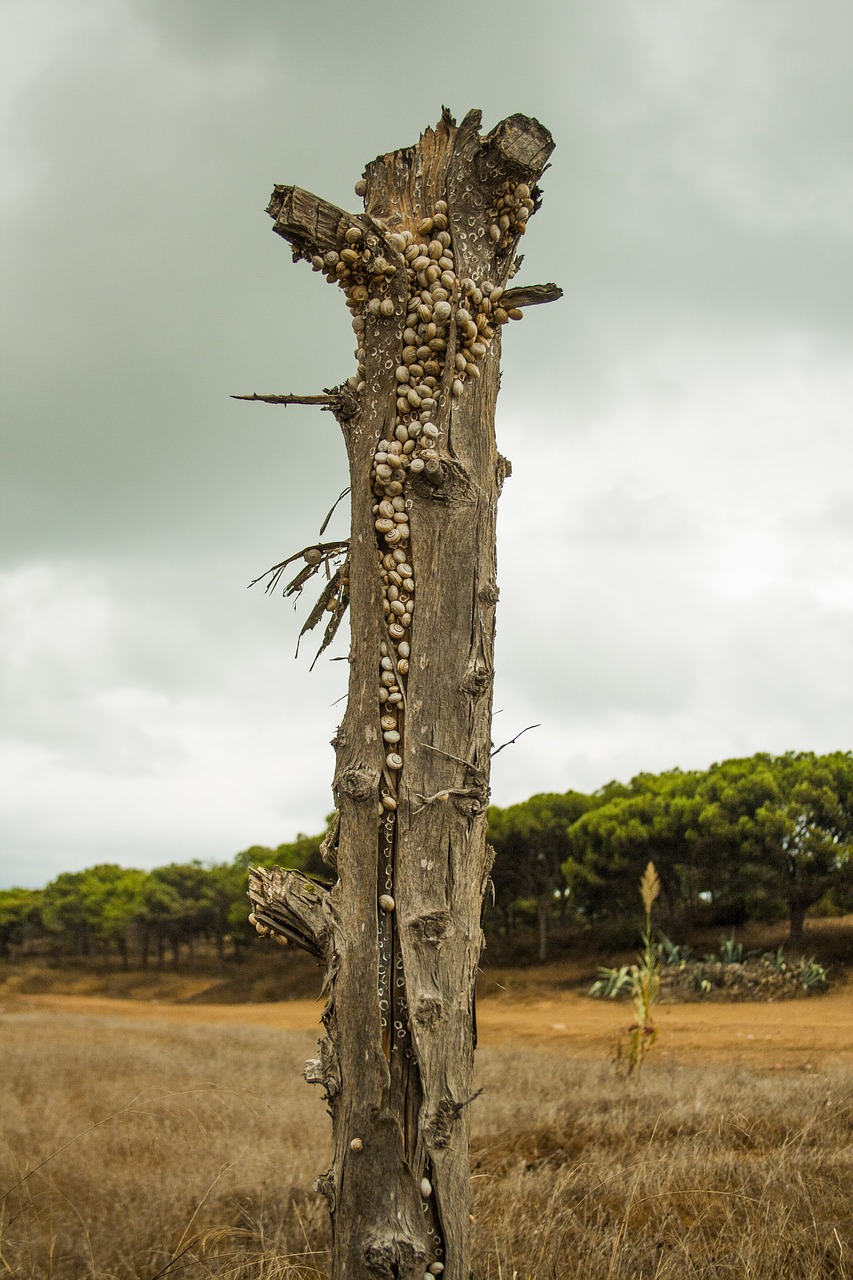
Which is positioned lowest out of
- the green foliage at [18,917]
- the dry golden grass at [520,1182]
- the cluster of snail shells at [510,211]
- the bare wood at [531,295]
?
the green foliage at [18,917]

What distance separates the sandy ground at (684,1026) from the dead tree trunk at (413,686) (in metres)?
8.39

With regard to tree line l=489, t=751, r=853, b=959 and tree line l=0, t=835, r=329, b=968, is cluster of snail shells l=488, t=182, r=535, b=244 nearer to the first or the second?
tree line l=489, t=751, r=853, b=959

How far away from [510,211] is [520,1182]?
4.12 m

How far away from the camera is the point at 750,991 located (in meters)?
17.4

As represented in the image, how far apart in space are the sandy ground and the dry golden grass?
3.49 meters

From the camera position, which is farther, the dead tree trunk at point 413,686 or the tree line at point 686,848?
the tree line at point 686,848

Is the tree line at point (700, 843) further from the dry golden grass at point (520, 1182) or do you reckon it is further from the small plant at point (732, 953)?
the dry golden grass at point (520, 1182)

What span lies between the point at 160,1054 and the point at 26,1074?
7.03 ft

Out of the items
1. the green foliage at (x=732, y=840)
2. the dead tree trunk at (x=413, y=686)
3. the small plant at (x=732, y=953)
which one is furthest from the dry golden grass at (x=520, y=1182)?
the green foliage at (x=732, y=840)

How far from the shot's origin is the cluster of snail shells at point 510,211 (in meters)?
3.04

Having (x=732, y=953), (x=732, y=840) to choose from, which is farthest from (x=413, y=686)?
(x=732, y=840)

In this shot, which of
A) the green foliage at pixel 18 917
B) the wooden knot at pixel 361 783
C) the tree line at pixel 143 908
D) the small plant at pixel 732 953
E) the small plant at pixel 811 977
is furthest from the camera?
the green foliage at pixel 18 917

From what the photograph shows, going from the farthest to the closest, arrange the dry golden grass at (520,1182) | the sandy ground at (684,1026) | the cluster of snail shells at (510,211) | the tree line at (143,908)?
1. the tree line at (143,908)
2. the sandy ground at (684,1026)
3. the dry golden grass at (520,1182)
4. the cluster of snail shells at (510,211)

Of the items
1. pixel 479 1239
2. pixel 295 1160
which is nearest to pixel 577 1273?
pixel 479 1239
